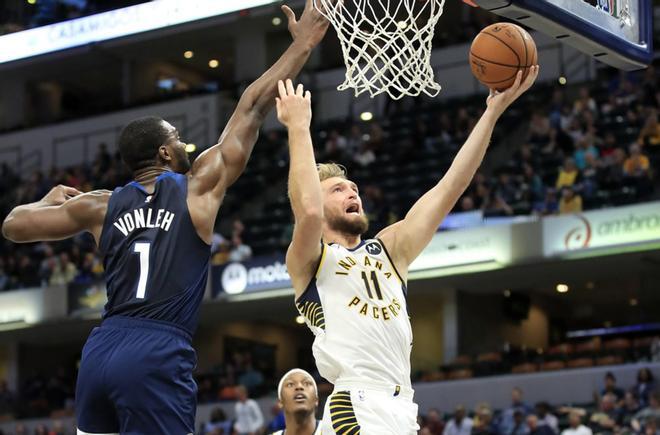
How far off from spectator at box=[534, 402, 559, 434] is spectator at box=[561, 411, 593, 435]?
0.87ft

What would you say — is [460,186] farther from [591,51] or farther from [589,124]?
[589,124]

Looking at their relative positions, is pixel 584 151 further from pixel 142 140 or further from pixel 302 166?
pixel 142 140

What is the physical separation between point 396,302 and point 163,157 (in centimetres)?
121

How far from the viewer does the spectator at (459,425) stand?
16.2m

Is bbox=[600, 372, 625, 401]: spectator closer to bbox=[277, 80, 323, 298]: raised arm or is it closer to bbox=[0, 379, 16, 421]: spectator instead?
bbox=[277, 80, 323, 298]: raised arm

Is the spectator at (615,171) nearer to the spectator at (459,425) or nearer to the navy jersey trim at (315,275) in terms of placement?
the spectator at (459,425)

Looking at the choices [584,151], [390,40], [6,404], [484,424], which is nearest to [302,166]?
[390,40]

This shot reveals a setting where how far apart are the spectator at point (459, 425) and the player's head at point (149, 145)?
11.8 meters

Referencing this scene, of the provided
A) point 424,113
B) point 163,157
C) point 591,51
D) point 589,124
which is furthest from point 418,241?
point 424,113

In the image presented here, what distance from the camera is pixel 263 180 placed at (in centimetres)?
2553

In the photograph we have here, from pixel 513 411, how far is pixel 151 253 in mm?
12077

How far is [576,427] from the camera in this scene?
14656mm

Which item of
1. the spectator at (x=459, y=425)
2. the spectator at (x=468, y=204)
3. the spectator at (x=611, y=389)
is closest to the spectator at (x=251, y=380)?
the spectator at (x=468, y=204)

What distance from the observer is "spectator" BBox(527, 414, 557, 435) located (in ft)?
49.2
